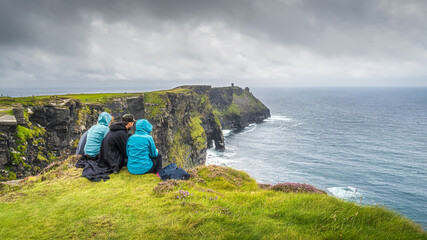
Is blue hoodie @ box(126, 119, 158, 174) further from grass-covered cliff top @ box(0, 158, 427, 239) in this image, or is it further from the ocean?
the ocean

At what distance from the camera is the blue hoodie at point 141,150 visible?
1027cm

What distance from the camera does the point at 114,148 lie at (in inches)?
426

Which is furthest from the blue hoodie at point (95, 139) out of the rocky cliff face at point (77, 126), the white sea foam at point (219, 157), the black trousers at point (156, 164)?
the white sea foam at point (219, 157)

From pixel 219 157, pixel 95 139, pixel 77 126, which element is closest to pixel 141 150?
pixel 95 139

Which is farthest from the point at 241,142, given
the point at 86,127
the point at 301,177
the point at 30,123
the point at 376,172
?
the point at 30,123

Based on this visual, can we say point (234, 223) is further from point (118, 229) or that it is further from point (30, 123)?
point (30, 123)

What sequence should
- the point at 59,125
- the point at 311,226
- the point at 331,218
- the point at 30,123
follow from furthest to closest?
the point at 59,125
the point at 30,123
the point at 331,218
the point at 311,226

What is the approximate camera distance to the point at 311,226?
593 cm

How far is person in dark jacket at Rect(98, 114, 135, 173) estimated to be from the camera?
10664 millimetres

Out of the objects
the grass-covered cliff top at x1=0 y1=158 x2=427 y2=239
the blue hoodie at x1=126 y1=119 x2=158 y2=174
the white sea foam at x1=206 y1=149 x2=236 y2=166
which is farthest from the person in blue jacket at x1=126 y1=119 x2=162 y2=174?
the white sea foam at x1=206 y1=149 x2=236 y2=166

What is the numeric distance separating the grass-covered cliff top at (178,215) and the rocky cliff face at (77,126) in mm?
20439

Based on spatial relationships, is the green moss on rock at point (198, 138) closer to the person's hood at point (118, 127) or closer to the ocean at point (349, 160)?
the ocean at point (349, 160)

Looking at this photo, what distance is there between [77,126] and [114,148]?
29665 mm

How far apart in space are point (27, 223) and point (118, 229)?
292 cm
